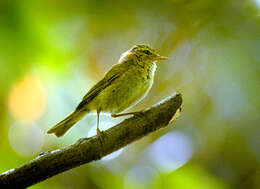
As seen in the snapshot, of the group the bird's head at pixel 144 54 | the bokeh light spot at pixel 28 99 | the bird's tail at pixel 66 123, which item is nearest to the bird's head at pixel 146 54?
the bird's head at pixel 144 54

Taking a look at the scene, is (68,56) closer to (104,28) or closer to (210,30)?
(104,28)

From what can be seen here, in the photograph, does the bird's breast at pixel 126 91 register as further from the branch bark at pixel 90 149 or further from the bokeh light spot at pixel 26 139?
the bokeh light spot at pixel 26 139

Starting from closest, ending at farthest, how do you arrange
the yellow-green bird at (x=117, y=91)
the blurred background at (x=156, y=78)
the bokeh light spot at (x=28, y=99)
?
the blurred background at (x=156, y=78), the yellow-green bird at (x=117, y=91), the bokeh light spot at (x=28, y=99)

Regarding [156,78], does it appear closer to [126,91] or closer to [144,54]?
[144,54]

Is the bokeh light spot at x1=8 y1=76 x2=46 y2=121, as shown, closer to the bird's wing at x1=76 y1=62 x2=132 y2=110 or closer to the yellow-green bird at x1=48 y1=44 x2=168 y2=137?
the yellow-green bird at x1=48 y1=44 x2=168 y2=137

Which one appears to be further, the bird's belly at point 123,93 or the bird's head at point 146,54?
the bird's head at point 146,54

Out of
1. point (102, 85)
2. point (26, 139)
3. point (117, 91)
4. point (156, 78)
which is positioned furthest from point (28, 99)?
point (156, 78)
